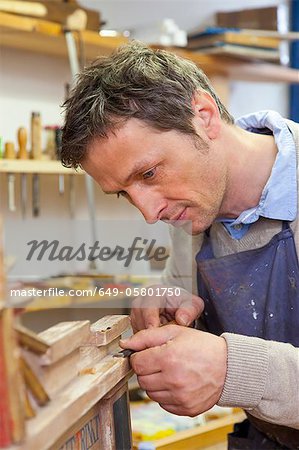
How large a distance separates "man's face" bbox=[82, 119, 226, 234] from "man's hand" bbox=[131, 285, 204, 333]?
0.71ft

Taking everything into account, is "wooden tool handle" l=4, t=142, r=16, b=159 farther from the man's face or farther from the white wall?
the man's face

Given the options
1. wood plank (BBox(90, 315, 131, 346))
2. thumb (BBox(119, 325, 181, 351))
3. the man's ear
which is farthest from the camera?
the man's ear

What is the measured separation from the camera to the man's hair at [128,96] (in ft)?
4.86

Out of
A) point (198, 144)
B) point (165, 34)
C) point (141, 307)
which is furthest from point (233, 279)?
point (165, 34)

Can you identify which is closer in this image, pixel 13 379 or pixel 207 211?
pixel 13 379

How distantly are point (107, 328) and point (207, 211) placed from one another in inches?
18.8

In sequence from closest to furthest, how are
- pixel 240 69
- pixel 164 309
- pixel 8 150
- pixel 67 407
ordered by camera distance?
pixel 67 407
pixel 164 309
pixel 8 150
pixel 240 69

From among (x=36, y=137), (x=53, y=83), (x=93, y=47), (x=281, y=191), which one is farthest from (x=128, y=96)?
(x=53, y=83)

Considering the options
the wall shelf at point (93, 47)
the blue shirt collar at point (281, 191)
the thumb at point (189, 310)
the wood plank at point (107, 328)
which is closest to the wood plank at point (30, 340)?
the wood plank at point (107, 328)

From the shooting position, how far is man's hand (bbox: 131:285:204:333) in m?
1.62

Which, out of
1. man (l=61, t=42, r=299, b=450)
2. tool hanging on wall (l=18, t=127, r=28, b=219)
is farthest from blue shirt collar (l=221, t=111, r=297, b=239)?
tool hanging on wall (l=18, t=127, r=28, b=219)

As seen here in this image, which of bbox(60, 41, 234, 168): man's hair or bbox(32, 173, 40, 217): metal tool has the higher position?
bbox(60, 41, 234, 168): man's hair

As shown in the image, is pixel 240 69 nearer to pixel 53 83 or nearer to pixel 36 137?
pixel 53 83

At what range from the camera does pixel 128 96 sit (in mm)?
1484
